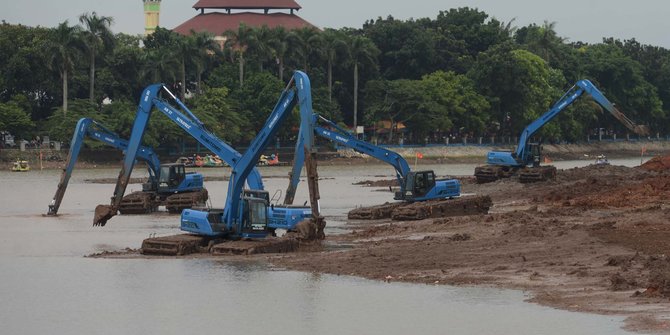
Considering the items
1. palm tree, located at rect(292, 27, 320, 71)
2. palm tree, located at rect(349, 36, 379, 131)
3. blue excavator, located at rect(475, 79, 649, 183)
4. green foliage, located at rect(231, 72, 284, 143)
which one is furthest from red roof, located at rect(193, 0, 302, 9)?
blue excavator, located at rect(475, 79, 649, 183)

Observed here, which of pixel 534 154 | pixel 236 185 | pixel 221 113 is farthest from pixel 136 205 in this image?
pixel 221 113

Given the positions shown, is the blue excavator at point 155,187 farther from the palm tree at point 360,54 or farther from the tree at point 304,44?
the palm tree at point 360,54

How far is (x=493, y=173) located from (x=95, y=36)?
5561 centimetres

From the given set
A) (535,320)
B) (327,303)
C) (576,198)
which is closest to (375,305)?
(327,303)

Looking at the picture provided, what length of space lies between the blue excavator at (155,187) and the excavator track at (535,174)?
25.7m

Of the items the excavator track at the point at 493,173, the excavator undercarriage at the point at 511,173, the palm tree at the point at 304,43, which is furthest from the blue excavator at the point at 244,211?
the palm tree at the point at 304,43

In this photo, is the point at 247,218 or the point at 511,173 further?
the point at 511,173

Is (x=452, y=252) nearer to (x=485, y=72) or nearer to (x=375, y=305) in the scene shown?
(x=375, y=305)

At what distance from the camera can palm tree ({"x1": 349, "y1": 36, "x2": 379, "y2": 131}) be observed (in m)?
160

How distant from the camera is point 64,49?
13238cm

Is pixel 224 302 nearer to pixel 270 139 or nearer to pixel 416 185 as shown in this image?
pixel 270 139

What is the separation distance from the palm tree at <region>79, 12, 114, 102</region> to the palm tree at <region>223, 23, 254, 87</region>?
17.1 m

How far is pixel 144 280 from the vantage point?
43375 mm

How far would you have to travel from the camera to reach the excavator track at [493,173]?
94.6 metres
